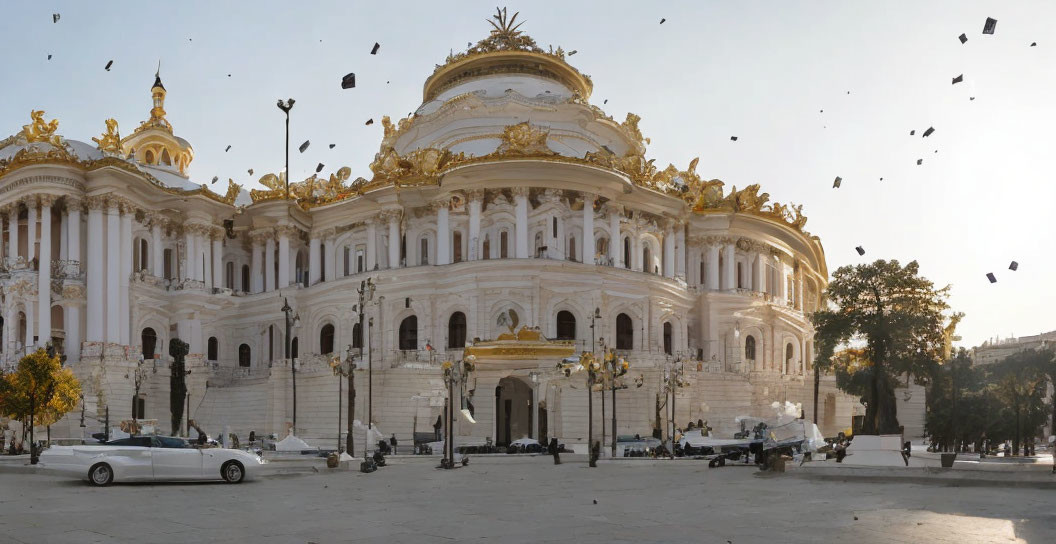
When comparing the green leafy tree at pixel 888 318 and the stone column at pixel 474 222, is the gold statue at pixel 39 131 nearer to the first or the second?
the stone column at pixel 474 222

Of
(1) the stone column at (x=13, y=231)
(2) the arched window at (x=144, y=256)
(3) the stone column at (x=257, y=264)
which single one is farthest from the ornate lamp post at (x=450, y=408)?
(3) the stone column at (x=257, y=264)

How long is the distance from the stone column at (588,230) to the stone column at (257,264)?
21782 mm

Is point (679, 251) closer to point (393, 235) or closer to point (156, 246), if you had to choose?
point (393, 235)

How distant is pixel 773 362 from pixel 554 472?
37946 millimetres

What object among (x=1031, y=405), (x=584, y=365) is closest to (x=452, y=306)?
(x=584, y=365)

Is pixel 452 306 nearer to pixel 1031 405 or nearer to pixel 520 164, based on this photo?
pixel 520 164

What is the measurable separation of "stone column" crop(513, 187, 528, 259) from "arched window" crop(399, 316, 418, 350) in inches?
274

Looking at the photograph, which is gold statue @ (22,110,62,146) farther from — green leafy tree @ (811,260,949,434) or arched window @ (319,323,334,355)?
green leafy tree @ (811,260,949,434)

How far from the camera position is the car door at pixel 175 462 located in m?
23.0

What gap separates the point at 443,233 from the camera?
187 feet

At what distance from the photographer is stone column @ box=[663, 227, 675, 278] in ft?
200

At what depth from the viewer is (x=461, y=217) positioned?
57.7 m

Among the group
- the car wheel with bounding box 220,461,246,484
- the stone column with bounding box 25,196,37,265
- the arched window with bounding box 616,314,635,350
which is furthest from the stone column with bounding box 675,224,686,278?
the car wheel with bounding box 220,461,246,484

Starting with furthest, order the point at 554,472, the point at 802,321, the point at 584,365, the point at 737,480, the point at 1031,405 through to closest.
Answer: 1. the point at 802,321
2. the point at 1031,405
3. the point at 584,365
4. the point at 554,472
5. the point at 737,480
